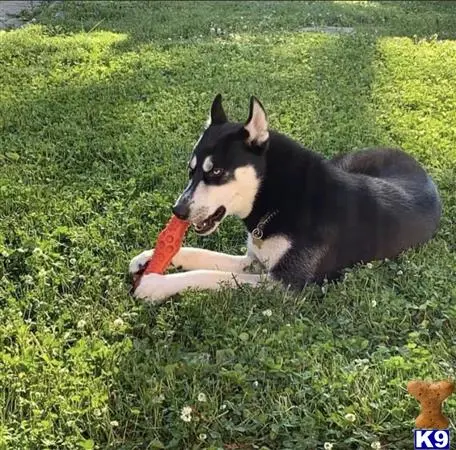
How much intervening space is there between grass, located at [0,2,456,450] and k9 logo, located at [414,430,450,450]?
10 centimetres

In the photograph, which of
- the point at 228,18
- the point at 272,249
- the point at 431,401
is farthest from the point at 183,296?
the point at 228,18

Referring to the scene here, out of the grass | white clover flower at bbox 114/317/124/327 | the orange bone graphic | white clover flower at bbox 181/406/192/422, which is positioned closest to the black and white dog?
the grass

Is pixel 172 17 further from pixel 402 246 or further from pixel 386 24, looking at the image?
pixel 402 246

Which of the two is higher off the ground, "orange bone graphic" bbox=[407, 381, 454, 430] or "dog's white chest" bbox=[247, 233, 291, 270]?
"orange bone graphic" bbox=[407, 381, 454, 430]

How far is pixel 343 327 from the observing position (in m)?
3.36

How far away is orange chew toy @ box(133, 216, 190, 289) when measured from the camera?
373 cm

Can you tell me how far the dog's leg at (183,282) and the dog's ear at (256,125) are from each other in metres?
0.68

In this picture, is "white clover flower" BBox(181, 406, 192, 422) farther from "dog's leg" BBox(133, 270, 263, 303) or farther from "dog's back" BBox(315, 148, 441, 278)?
"dog's back" BBox(315, 148, 441, 278)

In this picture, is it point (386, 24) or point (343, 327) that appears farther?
point (386, 24)

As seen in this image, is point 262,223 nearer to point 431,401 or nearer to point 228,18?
point 431,401

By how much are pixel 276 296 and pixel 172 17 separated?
314 inches

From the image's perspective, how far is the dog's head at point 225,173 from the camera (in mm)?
3758

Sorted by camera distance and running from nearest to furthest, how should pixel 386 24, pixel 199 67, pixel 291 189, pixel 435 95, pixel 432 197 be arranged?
1. pixel 291 189
2. pixel 432 197
3. pixel 435 95
4. pixel 199 67
5. pixel 386 24

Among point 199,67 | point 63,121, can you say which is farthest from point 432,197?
point 199,67
